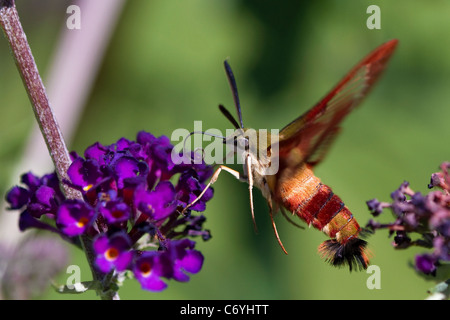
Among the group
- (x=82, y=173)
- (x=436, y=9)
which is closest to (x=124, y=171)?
(x=82, y=173)

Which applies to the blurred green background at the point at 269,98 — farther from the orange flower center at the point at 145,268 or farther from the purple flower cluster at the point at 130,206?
the orange flower center at the point at 145,268

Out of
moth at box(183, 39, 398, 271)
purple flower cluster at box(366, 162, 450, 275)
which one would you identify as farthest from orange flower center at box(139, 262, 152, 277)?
purple flower cluster at box(366, 162, 450, 275)

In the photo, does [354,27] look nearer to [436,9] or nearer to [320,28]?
[320,28]

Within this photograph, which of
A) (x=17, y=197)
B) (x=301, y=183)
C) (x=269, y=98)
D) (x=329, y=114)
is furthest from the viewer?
(x=269, y=98)

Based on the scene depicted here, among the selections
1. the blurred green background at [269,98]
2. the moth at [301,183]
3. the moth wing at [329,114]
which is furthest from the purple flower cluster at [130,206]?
the blurred green background at [269,98]

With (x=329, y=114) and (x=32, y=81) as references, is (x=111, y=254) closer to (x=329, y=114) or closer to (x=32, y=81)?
(x=32, y=81)

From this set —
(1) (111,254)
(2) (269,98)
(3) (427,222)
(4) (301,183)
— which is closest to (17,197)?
(1) (111,254)
